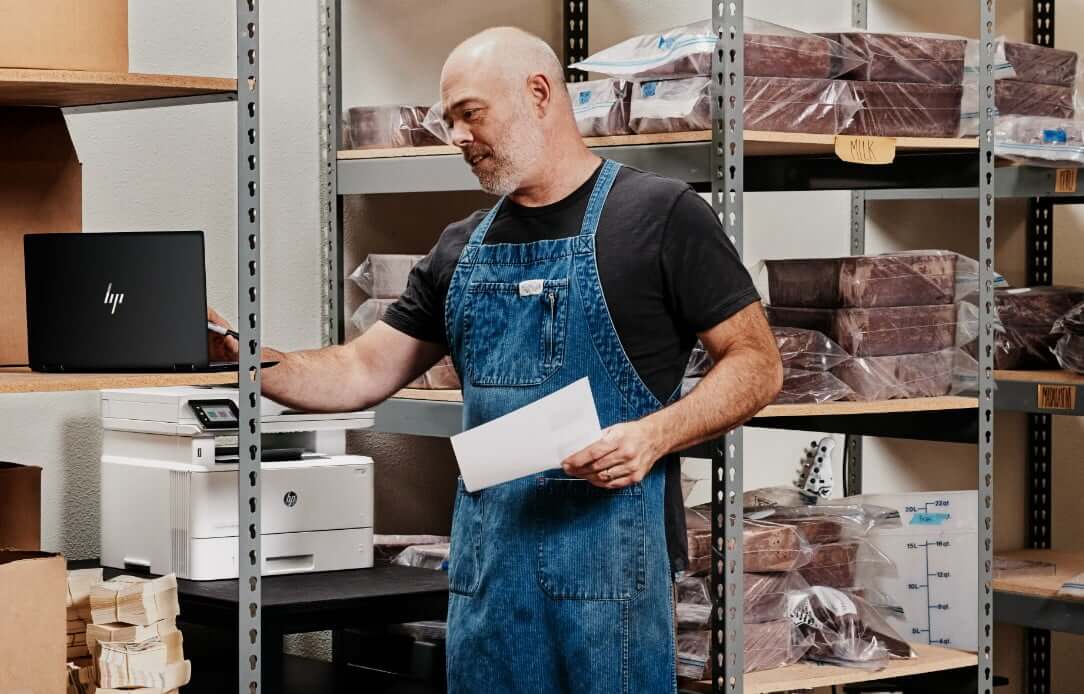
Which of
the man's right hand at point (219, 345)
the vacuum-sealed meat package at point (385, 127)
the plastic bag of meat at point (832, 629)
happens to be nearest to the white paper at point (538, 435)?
the man's right hand at point (219, 345)

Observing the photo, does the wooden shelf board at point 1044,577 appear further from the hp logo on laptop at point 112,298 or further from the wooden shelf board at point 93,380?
the hp logo on laptop at point 112,298

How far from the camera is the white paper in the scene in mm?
2178

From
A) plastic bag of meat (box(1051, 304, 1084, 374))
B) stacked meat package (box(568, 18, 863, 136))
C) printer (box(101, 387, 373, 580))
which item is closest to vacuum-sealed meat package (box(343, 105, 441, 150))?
stacked meat package (box(568, 18, 863, 136))

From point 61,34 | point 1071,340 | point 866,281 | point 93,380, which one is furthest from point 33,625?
point 1071,340

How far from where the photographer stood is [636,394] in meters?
2.37

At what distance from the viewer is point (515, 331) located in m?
2.44

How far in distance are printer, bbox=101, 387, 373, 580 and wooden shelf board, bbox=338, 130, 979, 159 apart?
1.86 ft

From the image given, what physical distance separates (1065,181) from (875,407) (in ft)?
3.39

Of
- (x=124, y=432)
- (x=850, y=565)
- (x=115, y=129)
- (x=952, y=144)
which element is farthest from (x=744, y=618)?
(x=115, y=129)

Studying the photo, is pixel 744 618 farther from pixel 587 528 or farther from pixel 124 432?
pixel 124 432

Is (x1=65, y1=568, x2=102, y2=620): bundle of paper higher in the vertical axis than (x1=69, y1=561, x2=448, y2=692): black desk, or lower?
higher

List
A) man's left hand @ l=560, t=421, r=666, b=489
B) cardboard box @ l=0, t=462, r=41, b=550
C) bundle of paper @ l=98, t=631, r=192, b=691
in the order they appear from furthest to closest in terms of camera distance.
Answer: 1. cardboard box @ l=0, t=462, r=41, b=550
2. bundle of paper @ l=98, t=631, r=192, b=691
3. man's left hand @ l=560, t=421, r=666, b=489

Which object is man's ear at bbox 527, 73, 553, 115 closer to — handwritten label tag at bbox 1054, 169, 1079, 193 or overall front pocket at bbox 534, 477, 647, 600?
overall front pocket at bbox 534, 477, 647, 600

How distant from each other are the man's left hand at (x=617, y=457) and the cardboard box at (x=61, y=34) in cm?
87
